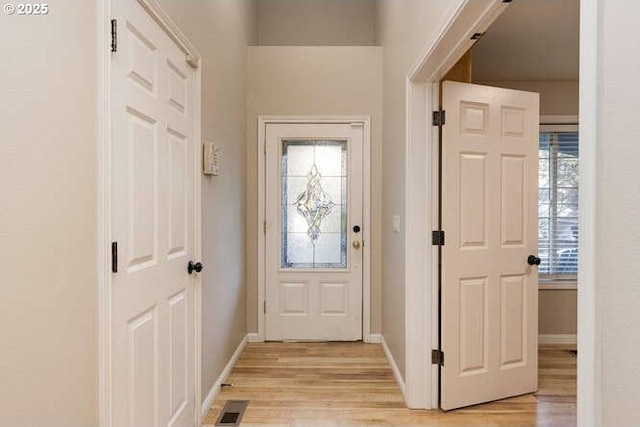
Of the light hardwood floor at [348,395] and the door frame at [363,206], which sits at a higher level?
the door frame at [363,206]

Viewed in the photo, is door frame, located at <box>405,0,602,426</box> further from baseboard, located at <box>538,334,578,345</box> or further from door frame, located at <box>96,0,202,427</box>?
baseboard, located at <box>538,334,578,345</box>

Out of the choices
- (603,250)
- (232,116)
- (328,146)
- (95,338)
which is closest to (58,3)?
(95,338)

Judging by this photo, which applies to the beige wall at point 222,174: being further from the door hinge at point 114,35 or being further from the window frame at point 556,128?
the window frame at point 556,128

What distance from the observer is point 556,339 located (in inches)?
155

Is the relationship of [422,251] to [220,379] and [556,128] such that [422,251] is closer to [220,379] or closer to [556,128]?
[220,379]

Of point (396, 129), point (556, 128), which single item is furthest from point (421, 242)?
point (556, 128)

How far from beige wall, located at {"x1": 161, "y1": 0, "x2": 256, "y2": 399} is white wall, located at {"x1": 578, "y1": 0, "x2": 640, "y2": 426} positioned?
175cm

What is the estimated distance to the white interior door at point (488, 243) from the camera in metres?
2.53

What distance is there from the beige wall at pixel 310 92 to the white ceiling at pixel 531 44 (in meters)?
1.04

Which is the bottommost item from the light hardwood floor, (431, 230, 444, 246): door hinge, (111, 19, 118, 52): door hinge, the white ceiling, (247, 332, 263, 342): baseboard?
the light hardwood floor

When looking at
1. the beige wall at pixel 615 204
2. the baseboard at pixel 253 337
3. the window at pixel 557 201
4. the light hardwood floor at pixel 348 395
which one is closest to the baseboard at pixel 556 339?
the light hardwood floor at pixel 348 395

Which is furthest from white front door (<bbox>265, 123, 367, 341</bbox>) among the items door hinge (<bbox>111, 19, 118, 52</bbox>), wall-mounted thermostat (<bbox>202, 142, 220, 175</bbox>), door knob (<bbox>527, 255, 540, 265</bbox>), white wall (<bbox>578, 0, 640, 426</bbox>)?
white wall (<bbox>578, 0, 640, 426</bbox>)

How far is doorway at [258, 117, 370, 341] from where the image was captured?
3.90 m

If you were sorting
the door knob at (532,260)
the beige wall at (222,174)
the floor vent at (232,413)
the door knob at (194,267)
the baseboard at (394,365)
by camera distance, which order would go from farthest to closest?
the baseboard at (394,365) → the door knob at (532,260) → the beige wall at (222,174) → the floor vent at (232,413) → the door knob at (194,267)
